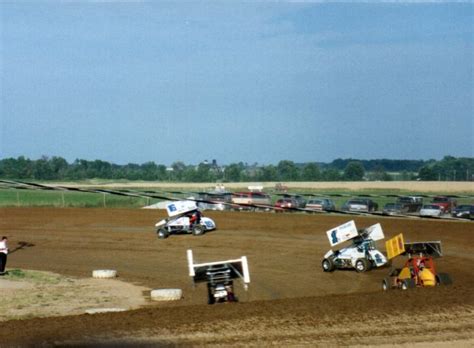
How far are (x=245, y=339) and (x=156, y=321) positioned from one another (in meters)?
2.14

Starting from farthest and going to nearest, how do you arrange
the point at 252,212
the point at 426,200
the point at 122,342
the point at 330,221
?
the point at 426,200, the point at 252,212, the point at 330,221, the point at 122,342

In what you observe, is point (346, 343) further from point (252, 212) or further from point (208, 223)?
point (252, 212)

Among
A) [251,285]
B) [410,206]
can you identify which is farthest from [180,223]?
[410,206]

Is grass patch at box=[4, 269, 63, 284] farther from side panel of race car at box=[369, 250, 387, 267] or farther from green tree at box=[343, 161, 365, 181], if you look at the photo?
green tree at box=[343, 161, 365, 181]

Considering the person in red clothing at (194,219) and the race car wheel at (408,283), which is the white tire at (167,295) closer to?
the race car wheel at (408,283)

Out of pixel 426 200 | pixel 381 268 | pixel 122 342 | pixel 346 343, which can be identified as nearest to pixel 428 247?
pixel 381 268

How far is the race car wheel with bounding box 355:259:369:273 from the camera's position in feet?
105

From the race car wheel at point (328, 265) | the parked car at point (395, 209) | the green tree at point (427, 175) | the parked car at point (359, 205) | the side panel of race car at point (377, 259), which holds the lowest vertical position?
the race car wheel at point (328, 265)

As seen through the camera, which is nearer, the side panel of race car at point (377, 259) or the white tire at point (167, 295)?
the white tire at point (167, 295)

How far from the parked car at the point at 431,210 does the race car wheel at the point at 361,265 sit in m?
22.1

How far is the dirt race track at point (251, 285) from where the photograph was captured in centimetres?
1477

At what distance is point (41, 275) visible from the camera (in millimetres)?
31859

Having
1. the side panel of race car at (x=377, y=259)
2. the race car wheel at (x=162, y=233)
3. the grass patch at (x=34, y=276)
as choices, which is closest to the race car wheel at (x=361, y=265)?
the side panel of race car at (x=377, y=259)

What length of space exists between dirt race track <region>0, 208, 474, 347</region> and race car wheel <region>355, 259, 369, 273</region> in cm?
34
